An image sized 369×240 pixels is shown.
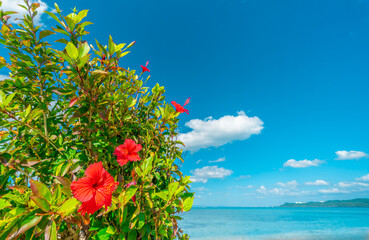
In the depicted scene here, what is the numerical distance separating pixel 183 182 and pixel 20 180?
1.12 meters

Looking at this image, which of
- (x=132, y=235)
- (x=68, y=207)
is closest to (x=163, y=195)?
(x=132, y=235)

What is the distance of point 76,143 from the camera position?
1.10 metres

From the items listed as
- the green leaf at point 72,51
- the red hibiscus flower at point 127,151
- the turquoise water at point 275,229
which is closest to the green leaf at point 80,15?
the green leaf at point 72,51

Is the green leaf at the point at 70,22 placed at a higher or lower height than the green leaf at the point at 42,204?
higher

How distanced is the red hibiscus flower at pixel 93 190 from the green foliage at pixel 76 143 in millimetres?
40

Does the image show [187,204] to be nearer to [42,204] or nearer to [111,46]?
[42,204]

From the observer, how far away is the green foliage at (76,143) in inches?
33.0

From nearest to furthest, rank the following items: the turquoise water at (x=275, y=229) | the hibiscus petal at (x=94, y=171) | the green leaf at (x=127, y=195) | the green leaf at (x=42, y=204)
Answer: the green leaf at (x=42, y=204)
the hibiscus petal at (x=94, y=171)
the green leaf at (x=127, y=195)
the turquoise water at (x=275, y=229)

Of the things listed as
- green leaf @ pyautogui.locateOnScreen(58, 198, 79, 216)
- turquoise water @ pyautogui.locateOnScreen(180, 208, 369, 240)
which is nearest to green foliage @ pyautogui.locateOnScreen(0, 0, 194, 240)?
green leaf @ pyautogui.locateOnScreen(58, 198, 79, 216)

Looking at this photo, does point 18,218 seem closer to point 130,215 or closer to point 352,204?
point 130,215

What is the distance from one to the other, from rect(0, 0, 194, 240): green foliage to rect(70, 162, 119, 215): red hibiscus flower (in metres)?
0.04

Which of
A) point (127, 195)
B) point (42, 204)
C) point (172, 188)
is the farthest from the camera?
point (172, 188)

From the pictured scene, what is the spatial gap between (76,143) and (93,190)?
1.50 feet

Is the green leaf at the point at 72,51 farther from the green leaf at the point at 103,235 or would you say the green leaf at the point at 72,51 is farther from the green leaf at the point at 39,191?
the green leaf at the point at 103,235
